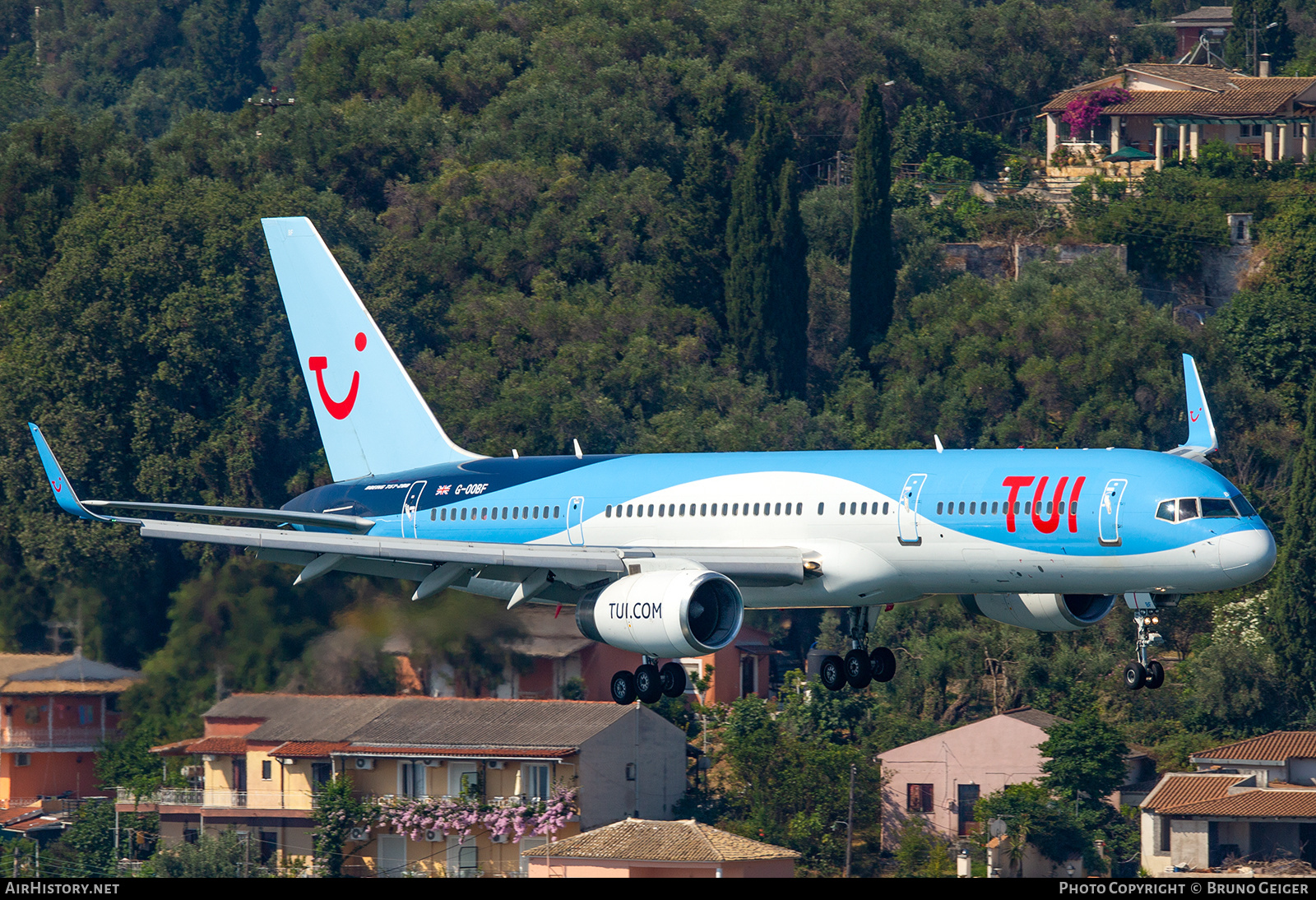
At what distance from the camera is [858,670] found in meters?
45.4

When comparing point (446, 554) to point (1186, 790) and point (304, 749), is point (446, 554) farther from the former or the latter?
point (1186, 790)

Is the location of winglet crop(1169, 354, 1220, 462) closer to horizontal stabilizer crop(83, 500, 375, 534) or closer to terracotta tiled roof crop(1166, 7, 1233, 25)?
horizontal stabilizer crop(83, 500, 375, 534)

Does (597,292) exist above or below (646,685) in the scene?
above

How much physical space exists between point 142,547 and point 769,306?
3839 cm

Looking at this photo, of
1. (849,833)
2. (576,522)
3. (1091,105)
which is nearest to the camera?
(576,522)

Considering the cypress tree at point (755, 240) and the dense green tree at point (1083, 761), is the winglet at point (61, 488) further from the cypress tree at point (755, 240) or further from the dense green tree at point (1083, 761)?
the cypress tree at point (755, 240)

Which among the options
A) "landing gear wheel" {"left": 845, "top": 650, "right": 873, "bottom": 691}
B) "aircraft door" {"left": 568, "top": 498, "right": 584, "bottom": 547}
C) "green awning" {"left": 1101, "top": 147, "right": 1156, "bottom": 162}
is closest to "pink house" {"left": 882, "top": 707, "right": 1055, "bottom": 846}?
"landing gear wheel" {"left": 845, "top": 650, "right": 873, "bottom": 691}

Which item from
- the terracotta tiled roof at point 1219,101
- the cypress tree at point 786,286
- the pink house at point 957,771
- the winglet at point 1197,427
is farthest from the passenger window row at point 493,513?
the terracotta tiled roof at point 1219,101

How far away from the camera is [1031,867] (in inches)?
3199

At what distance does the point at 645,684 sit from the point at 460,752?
35.3 m

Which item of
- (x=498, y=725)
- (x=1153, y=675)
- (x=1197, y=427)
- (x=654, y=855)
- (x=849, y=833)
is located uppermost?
(x=1197, y=427)

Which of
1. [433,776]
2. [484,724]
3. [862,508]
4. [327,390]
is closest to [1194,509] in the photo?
[862,508]

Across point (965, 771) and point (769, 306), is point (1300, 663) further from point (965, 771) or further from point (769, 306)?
point (769, 306)

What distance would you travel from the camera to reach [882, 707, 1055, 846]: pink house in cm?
8612
